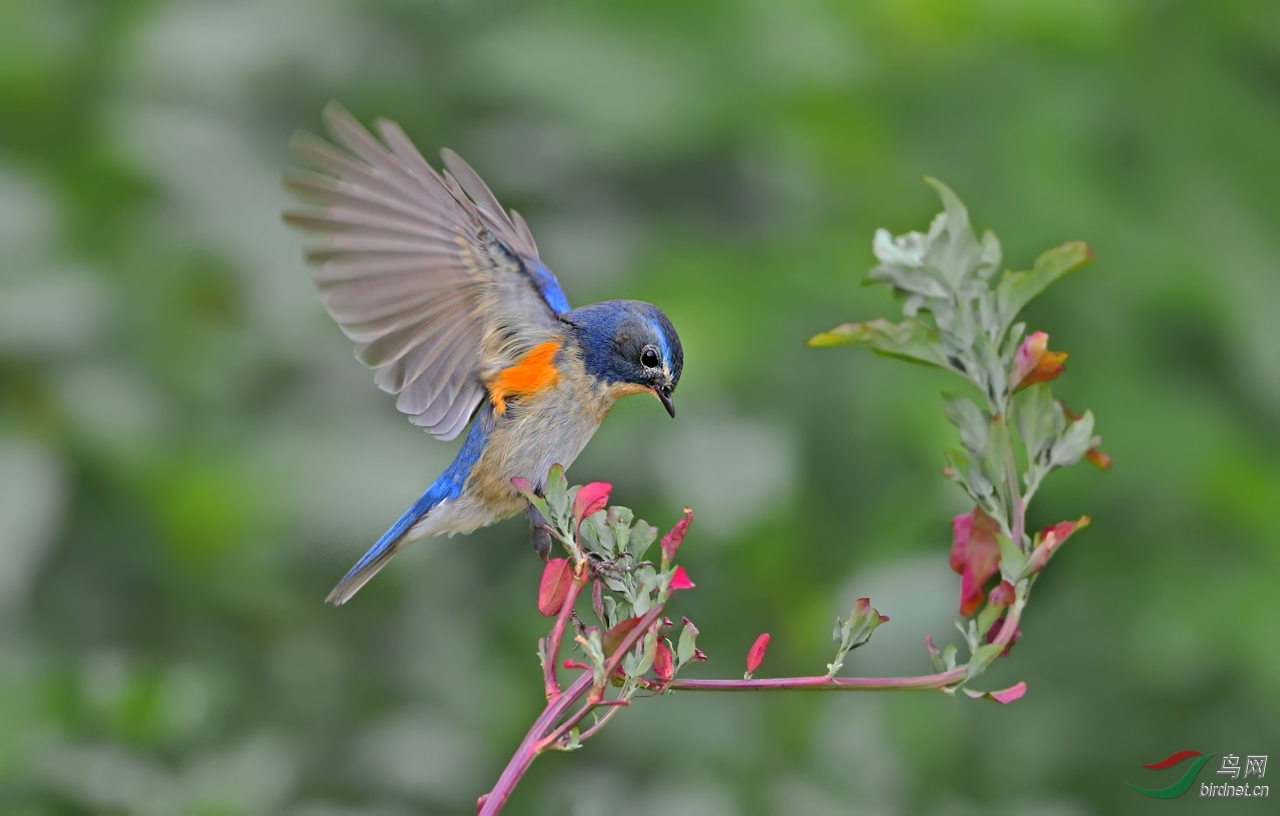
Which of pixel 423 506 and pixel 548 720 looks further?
pixel 423 506

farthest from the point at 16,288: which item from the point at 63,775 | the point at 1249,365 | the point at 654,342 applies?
the point at 1249,365

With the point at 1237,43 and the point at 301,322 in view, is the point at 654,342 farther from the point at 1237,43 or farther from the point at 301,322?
the point at 1237,43

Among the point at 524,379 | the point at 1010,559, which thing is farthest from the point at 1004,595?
the point at 524,379

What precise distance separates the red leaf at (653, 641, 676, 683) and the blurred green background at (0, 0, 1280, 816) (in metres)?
1.35

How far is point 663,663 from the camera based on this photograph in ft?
3.80

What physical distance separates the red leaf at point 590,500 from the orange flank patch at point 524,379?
68cm

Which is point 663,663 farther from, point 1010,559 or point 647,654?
point 1010,559

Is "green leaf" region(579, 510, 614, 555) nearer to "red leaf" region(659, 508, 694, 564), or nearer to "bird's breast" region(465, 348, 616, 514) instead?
"red leaf" region(659, 508, 694, 564)

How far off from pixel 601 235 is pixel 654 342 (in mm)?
1451

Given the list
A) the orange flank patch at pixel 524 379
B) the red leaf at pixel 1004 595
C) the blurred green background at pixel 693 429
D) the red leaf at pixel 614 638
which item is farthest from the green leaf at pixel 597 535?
the blurred green background at pixel 693 429

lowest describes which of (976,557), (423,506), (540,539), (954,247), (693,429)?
(693,429)

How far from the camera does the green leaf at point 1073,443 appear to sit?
124cm

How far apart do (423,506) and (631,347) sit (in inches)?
16.6

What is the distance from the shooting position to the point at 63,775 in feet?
8.21
